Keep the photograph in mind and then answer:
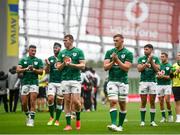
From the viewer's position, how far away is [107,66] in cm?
1240

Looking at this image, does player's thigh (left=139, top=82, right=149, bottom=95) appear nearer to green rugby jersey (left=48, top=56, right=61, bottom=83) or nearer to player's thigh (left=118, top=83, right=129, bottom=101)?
green rugby jersey (left=48, top=56, right=61, bottom=83)

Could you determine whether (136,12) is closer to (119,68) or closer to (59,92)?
(59,92)

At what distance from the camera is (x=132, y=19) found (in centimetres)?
5447

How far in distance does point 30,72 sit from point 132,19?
4035 centimetres

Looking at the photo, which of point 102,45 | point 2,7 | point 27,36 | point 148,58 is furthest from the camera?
point 102,45

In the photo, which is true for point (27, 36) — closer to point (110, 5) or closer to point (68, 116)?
point (110, 5)

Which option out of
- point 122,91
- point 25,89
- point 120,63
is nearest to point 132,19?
point 25,89

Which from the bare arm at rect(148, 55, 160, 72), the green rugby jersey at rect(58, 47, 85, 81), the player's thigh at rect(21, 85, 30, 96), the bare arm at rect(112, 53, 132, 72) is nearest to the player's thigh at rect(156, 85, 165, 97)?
the bare arm at rect(148, 55, 160, 72)

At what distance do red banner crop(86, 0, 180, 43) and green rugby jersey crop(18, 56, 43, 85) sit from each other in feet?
122

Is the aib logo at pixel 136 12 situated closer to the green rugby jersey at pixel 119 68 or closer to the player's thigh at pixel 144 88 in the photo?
the player's thigh at pixel 144 88

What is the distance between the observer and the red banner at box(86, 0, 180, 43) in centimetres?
5281

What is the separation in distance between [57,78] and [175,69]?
342 centimetres

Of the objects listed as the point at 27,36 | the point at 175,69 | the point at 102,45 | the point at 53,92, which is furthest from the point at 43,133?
the point at 102,45

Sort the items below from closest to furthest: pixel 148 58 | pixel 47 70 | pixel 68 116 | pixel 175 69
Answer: pixel 68 116 → pixel 148 58 → pixel 47 70 → pixel 175 69
